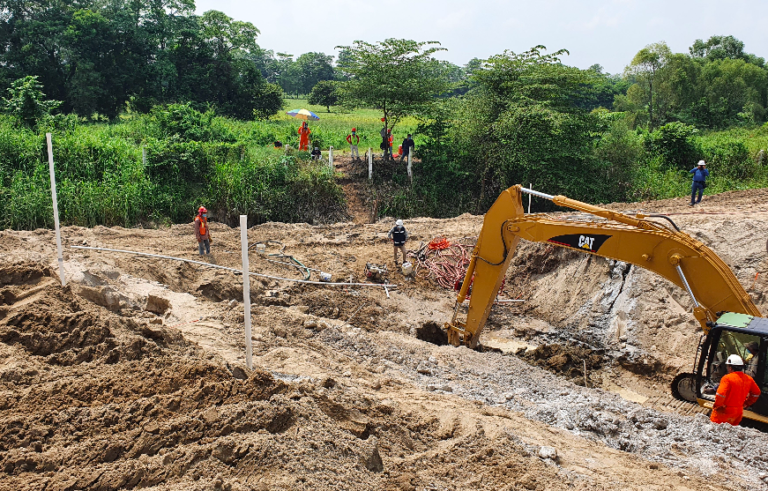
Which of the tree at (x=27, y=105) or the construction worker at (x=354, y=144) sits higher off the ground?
the tree at (x=27, y=105)

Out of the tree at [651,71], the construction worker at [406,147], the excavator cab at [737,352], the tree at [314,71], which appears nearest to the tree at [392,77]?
the construction worker at [406,147]

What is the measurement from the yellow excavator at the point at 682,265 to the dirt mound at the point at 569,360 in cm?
186

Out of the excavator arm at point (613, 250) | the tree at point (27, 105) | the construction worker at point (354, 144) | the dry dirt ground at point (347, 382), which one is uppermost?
the tree at point (27, 105)

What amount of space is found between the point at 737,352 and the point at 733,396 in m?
0.60

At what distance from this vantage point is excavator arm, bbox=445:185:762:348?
690 centimetres

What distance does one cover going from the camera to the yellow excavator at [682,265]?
21.5 feet

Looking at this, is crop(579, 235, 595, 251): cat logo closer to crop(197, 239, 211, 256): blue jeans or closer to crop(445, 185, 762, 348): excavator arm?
crop(445, 185, 762, 348): excavator arm

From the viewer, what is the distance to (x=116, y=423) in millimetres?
4758

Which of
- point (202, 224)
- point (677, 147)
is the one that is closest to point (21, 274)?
point (202, 224)

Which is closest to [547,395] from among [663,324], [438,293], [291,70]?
[663,324]

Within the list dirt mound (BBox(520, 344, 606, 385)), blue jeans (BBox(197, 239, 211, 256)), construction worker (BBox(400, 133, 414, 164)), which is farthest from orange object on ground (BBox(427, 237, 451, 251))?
construction worker (BBox(400, 133, 414, 164))

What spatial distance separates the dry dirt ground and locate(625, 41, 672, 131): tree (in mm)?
23482

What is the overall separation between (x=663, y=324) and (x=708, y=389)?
267cm

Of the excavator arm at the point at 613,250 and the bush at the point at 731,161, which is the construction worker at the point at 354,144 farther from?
the bush at the point at 731,161
